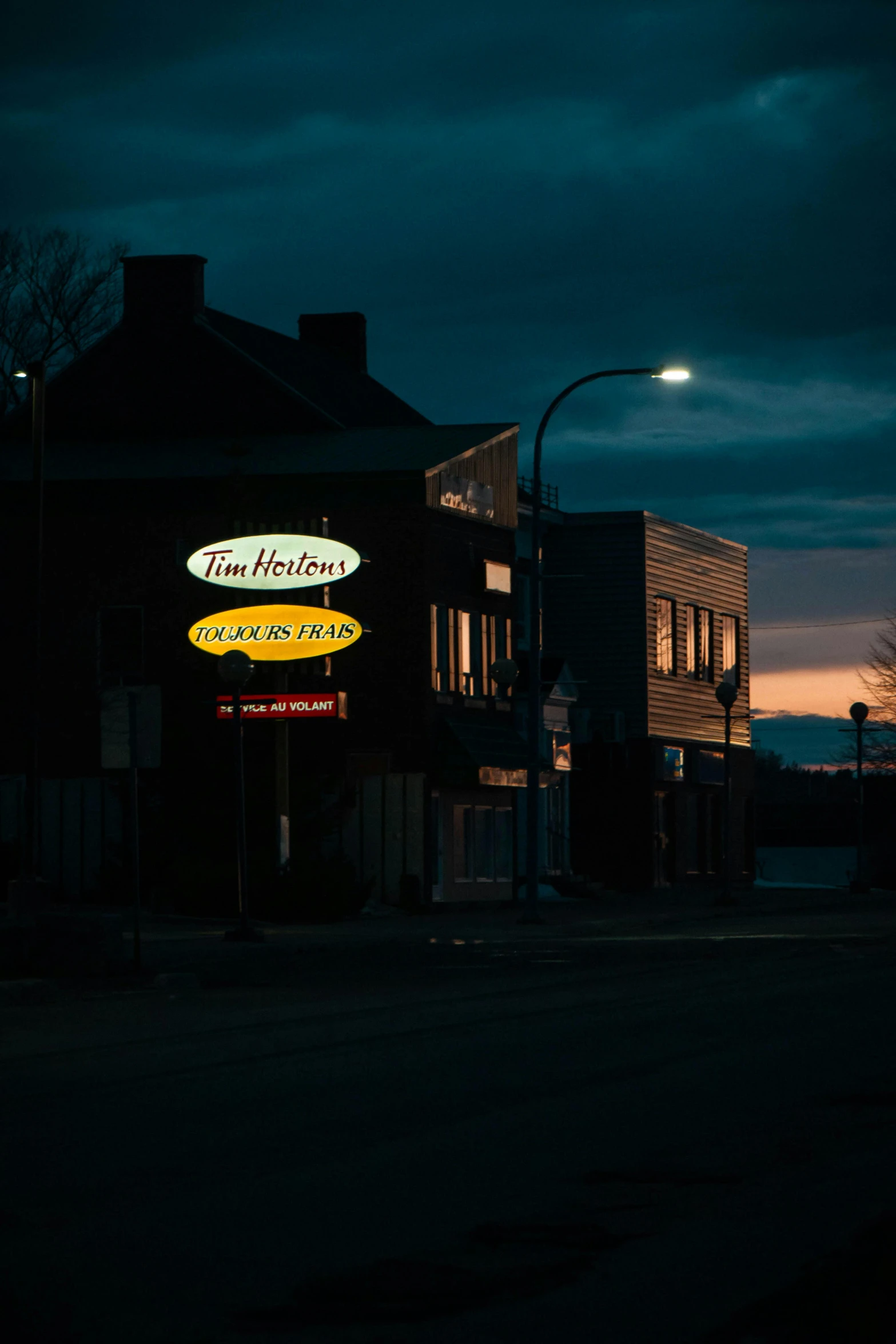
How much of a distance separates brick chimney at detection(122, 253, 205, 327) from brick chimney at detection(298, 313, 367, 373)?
7621 mm

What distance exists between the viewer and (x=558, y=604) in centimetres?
5256

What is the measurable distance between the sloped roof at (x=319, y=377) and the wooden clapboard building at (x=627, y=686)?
458 cm

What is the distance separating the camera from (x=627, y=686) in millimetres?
51531

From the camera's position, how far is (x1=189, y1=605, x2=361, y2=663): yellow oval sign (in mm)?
35344

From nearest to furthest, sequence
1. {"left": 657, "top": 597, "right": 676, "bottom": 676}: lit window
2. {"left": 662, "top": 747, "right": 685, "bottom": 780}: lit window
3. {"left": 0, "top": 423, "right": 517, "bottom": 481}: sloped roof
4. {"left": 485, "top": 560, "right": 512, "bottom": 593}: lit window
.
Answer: {"left": 0, "top": 423, "right": 517, "bottom": 481}: sloped roof, {"left": 485, "top": 560, "right": 512, "bottom": 593}: lit window, {"left": 662, "top": 747, "right": 685, "bottom": 780}: lit window, {"left": 657, "top": 597, "right": 676, "bottom": 676}: lit window

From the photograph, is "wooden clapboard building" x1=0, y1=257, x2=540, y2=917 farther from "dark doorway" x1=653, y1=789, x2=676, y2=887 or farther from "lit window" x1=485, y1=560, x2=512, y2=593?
"dark doorway" x1=653, y1=789, x2=676, y2=887

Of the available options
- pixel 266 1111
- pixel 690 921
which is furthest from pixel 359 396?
pixel 266 1111

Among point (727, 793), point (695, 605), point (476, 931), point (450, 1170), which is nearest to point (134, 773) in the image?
point (476, 931)

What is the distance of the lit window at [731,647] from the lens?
5744 cm

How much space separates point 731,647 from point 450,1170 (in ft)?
164

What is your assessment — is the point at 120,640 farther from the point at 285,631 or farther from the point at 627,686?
the point at 627,686

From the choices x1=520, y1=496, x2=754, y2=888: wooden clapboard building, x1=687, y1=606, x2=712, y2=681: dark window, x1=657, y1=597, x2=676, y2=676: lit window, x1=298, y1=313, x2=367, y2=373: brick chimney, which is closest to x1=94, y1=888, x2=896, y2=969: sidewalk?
x1=520, y1=496, x2=754, y2=888: wooden clapboard building

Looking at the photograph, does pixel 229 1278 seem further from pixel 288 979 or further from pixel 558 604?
pixel 558 604

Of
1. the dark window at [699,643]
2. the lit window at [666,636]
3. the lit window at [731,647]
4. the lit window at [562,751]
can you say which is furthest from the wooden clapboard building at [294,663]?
the lit window at [731,647]
